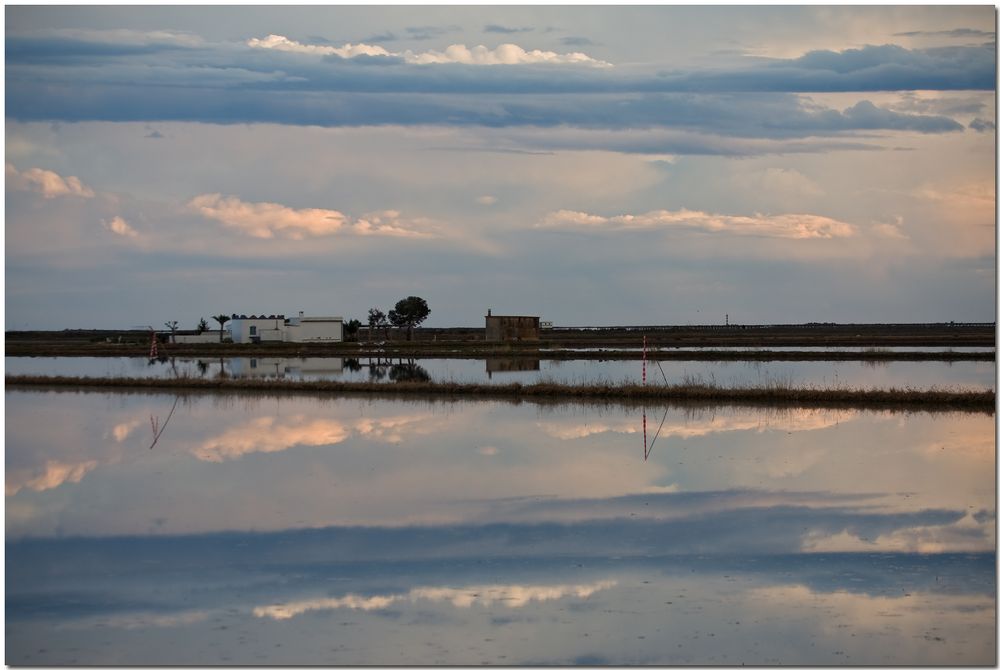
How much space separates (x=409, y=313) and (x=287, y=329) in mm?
18534

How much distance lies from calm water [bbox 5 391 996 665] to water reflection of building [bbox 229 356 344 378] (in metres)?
16.0

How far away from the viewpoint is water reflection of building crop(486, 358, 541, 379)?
36219mm

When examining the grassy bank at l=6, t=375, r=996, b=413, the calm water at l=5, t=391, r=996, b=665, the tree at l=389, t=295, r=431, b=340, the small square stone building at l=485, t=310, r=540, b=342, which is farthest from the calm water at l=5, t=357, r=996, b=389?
the tree at l=389, t=295, r=431, b=340

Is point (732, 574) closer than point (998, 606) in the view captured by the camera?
No

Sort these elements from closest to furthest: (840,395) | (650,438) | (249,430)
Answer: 1. (650,438)
2. (249,430)
3. (840,395)

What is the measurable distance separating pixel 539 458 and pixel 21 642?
9.18 m

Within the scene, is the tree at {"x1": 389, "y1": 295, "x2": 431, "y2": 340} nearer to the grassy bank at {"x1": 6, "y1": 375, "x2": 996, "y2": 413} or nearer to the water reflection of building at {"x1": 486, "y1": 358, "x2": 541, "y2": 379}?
the water reflection of building at {"x1": 486, "y1": 358, "x2": 541, "y2": 379}

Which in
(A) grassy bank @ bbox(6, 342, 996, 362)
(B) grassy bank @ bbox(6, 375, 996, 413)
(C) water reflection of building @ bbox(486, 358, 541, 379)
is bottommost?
(B) grassy bank @ bbox(6, 375, 996, 413)

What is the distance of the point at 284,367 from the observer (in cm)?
4022

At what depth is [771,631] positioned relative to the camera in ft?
27.5

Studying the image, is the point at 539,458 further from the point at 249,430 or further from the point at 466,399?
the point at 466,399

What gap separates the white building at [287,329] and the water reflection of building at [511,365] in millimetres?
24917

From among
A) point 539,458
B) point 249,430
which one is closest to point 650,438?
point 539,458

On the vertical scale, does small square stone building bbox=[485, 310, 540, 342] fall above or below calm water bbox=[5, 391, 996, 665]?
above
